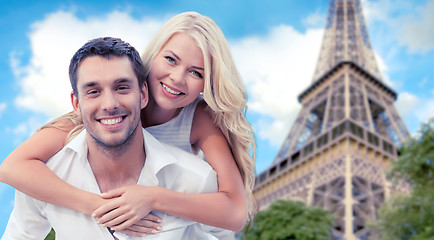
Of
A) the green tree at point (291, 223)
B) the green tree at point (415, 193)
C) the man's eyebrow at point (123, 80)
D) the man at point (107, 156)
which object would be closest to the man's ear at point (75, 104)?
the man at point (107, 156)

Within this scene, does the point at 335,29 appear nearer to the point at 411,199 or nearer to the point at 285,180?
the point at 285,180

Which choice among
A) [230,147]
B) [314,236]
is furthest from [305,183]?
[230,147]

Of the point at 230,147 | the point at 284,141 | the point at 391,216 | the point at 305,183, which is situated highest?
the point at 284,141

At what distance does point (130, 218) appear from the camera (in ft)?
6.13

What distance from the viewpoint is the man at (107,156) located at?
1.87 meters

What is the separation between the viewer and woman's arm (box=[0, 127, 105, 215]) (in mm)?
1884

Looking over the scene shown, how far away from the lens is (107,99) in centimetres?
183

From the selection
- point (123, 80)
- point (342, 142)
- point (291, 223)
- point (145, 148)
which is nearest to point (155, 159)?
point (145, 148)

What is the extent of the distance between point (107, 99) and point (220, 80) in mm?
605

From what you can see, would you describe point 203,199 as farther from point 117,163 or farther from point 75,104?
point 75,104

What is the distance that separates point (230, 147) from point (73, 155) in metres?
0.86

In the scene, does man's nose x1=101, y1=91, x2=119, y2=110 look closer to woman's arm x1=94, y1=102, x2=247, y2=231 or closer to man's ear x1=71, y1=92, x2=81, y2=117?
man's ear x1=71, y1=92, x2=81, y2=117

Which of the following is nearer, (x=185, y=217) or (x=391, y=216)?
(x=185, y=217)

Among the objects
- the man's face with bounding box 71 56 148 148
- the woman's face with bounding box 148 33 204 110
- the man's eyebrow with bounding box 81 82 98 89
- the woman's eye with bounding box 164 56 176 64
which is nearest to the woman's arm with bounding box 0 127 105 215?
the man's face with bounding box 71 56 148 148
